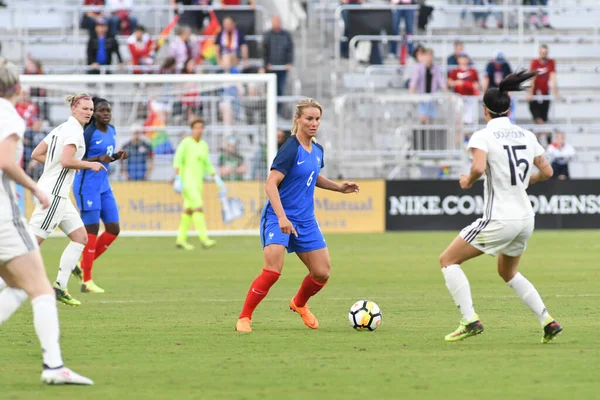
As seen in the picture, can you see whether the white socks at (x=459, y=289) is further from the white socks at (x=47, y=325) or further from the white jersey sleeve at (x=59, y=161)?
the white jersey sleeve at (x=59, y=161)

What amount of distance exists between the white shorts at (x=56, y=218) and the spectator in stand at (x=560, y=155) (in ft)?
52.1

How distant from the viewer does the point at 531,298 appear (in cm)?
891

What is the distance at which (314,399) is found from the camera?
21.9ft

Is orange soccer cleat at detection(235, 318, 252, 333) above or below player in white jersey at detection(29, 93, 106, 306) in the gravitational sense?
below

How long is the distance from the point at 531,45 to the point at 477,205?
8.35m

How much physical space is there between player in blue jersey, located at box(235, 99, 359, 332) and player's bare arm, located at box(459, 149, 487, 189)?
5.35ft

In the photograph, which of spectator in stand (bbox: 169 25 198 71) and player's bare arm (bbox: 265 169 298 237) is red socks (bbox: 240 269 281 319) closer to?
player's bare arm (bbox: 265 169 298 237)

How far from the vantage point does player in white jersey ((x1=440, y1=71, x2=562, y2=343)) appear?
8727 mm

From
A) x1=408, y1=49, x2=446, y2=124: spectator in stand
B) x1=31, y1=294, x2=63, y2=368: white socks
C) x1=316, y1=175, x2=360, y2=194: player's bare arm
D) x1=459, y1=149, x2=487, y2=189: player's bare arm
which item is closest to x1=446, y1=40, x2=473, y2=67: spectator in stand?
x1=408, y1=49, x2=446, y2=124: spectator in stand

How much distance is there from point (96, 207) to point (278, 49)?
49.5ft

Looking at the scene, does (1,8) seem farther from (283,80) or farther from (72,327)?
(72,327)

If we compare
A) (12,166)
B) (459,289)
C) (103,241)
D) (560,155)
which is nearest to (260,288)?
(459,289)

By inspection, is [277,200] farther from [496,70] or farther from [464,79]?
[496,70]

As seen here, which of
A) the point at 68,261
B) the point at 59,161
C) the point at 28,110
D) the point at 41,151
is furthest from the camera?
the point at 28,110
